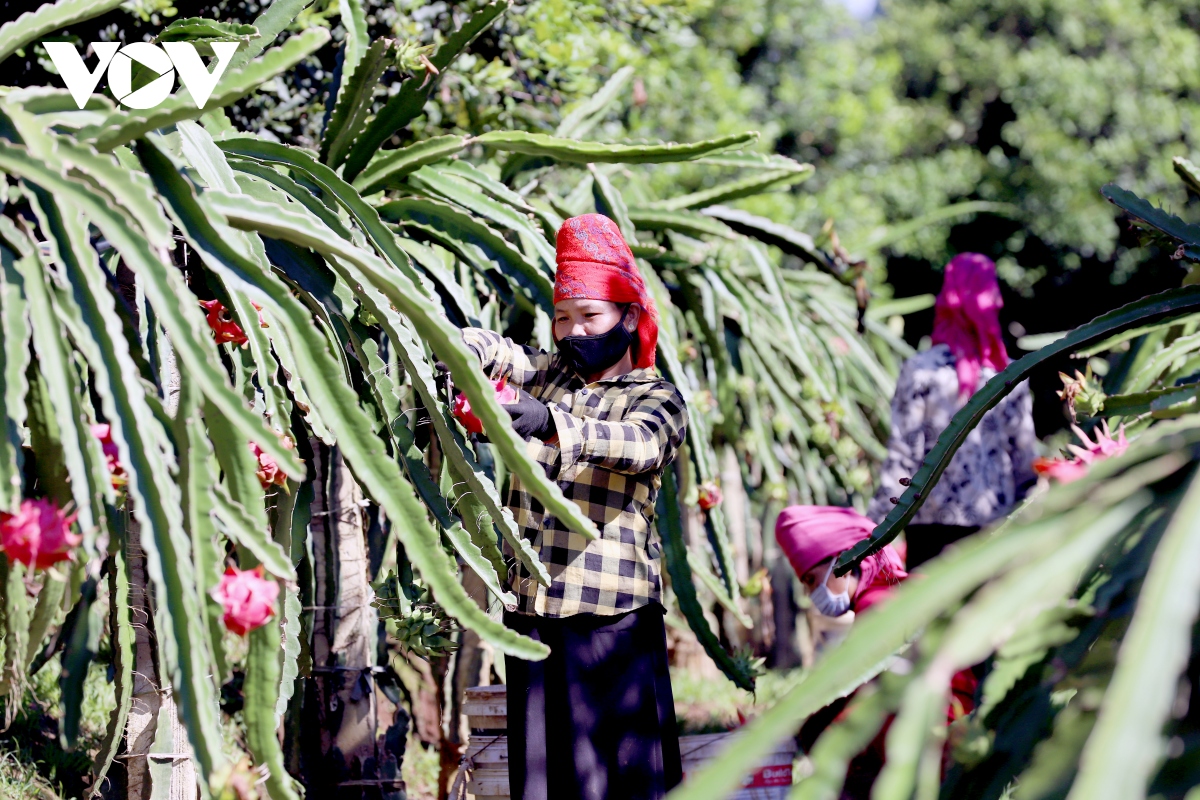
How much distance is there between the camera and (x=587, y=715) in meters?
2.30

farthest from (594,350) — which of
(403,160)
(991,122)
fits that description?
(991,122)

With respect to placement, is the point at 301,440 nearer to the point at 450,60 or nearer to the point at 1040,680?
the point at 450,60

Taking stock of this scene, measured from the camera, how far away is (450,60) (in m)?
2.75

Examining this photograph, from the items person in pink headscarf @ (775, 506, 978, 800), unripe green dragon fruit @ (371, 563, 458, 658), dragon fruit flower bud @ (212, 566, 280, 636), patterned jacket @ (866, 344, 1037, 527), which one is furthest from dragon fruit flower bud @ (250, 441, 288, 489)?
patterned jacket @ (866, 344, 1037, 527)

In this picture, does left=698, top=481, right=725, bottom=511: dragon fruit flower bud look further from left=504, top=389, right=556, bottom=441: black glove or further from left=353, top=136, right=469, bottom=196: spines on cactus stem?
left=353, top=136, right=469, bottom=196: spines on cactus stem

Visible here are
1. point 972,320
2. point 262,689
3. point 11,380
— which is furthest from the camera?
point 972,320

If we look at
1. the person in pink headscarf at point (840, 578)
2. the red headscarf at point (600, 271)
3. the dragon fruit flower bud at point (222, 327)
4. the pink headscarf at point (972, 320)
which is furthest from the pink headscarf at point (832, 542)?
the dragon fruit flower bud at point (222, 327)

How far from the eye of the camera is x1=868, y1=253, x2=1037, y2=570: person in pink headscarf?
3.22 meters

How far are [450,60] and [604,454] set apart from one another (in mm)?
1148

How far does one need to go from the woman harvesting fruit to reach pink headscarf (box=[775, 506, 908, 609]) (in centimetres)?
65

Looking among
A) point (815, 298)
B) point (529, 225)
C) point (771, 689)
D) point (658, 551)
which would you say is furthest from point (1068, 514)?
point (771, 689)

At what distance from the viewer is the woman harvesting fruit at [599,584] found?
2.28 meters

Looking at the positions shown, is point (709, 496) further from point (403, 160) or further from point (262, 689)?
point (262, 689)

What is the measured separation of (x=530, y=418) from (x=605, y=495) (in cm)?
33
